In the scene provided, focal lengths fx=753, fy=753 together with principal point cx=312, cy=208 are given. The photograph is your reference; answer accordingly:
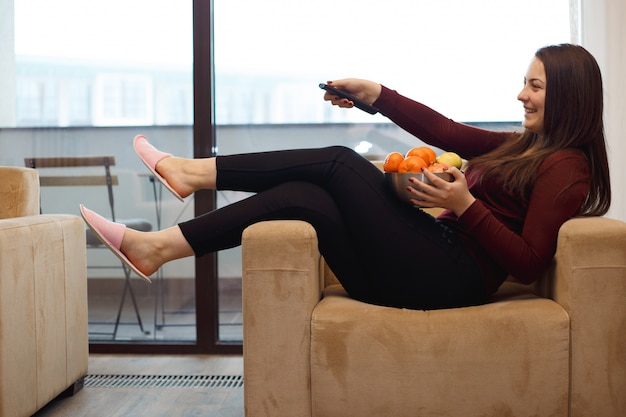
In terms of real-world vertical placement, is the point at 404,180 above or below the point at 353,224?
above

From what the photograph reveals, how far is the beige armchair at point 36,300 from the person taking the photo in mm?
2115

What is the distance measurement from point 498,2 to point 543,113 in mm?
1238

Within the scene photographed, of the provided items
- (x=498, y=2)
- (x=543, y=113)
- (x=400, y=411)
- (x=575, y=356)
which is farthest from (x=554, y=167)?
(x=498, y=2)

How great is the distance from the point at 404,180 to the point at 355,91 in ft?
1.70

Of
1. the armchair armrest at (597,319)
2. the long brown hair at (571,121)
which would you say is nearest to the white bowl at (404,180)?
the long brown hair at (571,121)

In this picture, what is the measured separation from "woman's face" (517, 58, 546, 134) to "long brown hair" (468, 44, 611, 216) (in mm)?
15

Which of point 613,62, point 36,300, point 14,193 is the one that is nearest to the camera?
point 36,300

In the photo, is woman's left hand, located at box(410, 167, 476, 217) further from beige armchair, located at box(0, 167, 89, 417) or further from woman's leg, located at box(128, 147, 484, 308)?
beige armchair, located at box(0, 167, 89, 417)

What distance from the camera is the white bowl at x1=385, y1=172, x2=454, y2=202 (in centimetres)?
185

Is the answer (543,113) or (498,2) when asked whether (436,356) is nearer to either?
(543,113)

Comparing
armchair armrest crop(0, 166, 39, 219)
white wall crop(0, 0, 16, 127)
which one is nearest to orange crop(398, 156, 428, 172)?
armchair armrest crop(0, 166, 39, 219)

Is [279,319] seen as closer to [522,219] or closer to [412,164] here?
[412,164]

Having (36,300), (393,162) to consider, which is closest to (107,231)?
(36,300)

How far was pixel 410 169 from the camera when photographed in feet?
6.19
